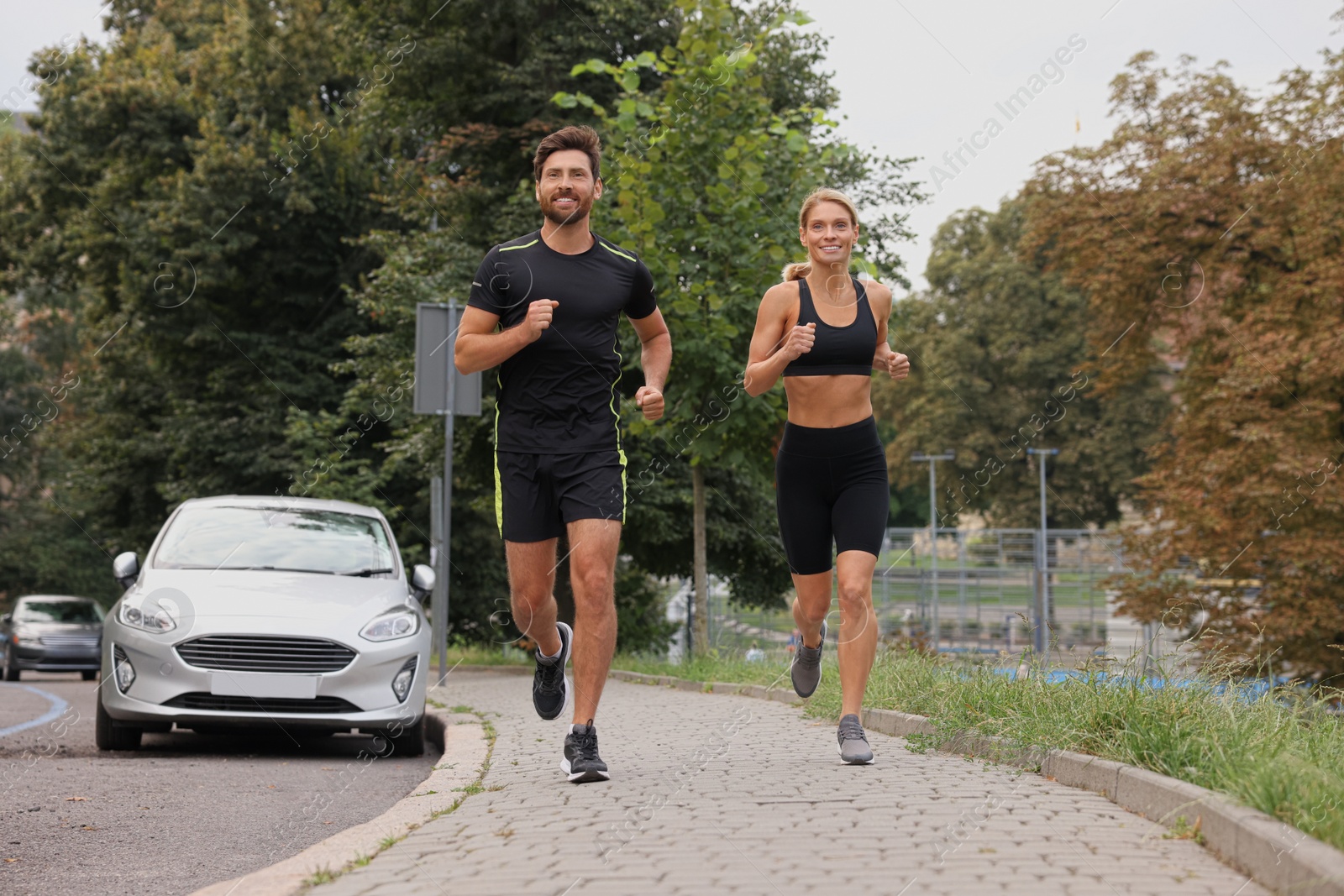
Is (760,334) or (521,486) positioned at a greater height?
(760,334)

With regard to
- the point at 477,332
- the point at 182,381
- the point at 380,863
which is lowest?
the point at 380,863

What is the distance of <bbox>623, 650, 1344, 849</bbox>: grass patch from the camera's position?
3.68 m

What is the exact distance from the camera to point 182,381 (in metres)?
27.2

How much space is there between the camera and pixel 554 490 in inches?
215

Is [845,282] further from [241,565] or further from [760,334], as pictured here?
[241,565]

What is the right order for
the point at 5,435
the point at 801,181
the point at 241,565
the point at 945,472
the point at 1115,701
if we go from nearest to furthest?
1. the point at 1115,701
2. the point at 241,565
3. the point at 801,181
4. the point at 5,435
5. the point at 945,472

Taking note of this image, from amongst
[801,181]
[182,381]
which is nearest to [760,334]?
[801,181]

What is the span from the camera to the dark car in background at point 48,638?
2597cm

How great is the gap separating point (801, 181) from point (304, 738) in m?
6.17

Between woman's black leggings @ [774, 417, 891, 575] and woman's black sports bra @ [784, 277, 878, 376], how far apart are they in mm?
238

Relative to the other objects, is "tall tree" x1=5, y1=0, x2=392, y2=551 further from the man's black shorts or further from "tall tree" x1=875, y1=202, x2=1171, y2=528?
"tall tree" x1=875, y1=202, x2=1171, y2=528

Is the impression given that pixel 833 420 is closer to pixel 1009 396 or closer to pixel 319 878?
pixel 319 878

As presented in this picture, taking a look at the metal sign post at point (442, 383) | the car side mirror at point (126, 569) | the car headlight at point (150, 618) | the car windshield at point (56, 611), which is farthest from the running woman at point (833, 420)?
the car windshield at point (56, 611)

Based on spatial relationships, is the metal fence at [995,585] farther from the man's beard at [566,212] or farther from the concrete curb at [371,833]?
the man's beard at [566,212]
